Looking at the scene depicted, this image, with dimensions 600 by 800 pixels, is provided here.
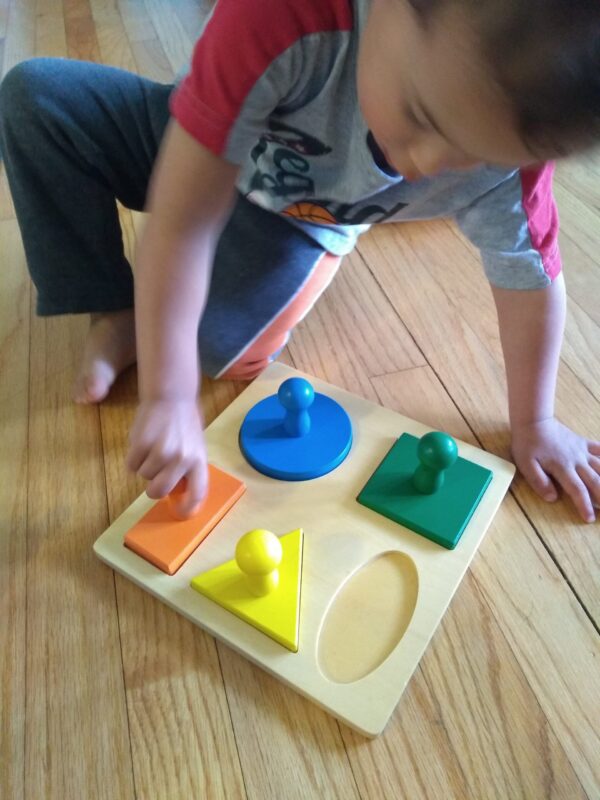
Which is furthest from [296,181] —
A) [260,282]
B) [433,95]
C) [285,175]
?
[433,95]

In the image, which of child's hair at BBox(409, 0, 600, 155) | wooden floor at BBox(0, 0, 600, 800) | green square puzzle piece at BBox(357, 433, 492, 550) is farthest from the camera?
green square puzzle piece at BBox(357, 433, 492, 550)

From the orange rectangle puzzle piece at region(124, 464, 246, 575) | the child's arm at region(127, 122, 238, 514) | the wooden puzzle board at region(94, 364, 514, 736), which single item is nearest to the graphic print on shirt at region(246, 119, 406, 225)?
the child's arm at region(127, 122, 238, 514)

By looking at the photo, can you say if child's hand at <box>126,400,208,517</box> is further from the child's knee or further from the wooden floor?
the child's knee

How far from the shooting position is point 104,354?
0.73 metres

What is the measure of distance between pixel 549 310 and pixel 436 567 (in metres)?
0.28

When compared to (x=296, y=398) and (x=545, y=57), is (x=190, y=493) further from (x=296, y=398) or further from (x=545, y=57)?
(x=545, y=57)

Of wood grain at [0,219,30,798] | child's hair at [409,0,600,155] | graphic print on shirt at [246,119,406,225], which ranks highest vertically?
child's hair at [409,0,600,155]

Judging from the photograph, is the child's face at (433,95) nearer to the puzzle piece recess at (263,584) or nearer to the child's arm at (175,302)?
the child's arm at (175,302)

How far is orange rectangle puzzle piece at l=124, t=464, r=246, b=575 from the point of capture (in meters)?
0.55

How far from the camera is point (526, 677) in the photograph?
511mm

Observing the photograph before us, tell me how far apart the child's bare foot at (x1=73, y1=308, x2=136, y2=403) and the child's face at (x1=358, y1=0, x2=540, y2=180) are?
425mm

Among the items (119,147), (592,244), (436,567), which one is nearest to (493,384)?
(436,567)

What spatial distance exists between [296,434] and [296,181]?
276mm

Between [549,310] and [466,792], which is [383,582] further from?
[549,310]
